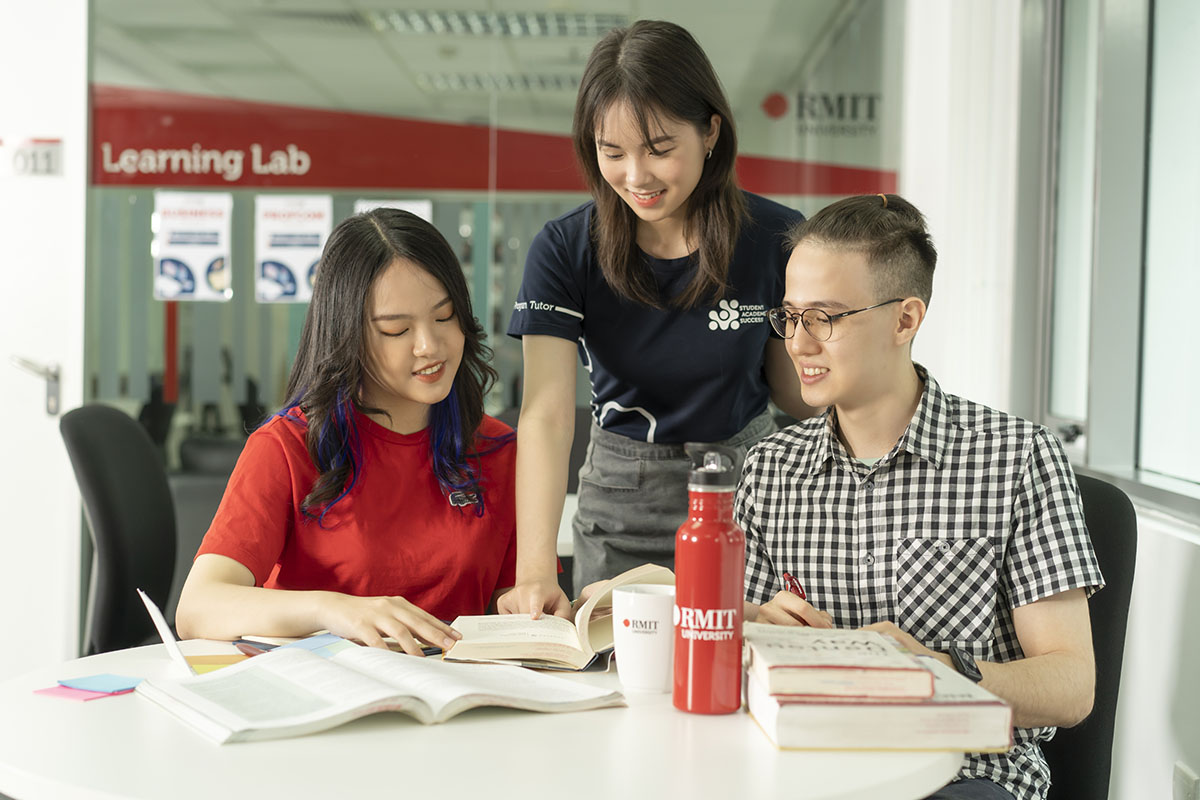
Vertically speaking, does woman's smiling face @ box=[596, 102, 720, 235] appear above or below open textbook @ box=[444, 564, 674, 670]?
above

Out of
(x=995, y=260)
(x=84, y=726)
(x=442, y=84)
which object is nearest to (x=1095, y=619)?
(x=84, y=726)

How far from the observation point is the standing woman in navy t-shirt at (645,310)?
5.49ft

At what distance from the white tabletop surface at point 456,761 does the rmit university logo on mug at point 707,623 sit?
0.28 ft

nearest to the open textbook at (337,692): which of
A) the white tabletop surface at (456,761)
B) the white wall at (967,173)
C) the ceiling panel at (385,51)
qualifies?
the white tabletop surface at (456,761)

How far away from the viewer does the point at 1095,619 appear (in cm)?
142

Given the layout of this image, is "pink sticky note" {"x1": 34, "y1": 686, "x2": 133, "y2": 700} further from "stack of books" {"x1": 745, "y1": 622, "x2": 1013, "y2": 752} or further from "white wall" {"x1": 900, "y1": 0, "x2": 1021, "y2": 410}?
"white wall" {"x1": 900, "y1": 0, "x2": 1021, "y2": 410}

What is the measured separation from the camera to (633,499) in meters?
1.97

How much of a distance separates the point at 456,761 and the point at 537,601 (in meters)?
0.50

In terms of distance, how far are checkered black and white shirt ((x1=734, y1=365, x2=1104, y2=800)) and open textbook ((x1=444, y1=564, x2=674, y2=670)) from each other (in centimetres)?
29

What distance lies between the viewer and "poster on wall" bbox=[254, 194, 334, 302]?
3.68 m

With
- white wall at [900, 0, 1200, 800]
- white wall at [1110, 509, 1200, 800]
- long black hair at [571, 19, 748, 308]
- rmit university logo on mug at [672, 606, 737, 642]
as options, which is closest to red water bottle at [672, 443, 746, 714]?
rmit university logo on mug at [672, 606, 737, 642]

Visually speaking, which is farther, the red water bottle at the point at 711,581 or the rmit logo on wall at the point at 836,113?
the rmit logo on wall at the point at 836,113

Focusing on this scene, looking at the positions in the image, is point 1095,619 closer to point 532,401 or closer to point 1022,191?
point 532,401

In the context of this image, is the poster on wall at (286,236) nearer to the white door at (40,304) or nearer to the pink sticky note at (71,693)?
the white door at (40,304)
